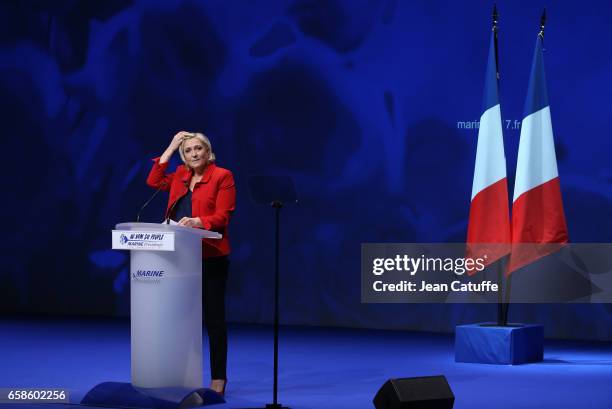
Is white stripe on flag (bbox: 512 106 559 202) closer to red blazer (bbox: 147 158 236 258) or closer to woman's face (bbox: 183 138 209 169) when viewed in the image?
red blazer (bbox: 147 158 236 258)

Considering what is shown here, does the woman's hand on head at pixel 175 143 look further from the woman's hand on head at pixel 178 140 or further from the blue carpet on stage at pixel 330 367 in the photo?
the blue carpet on stage at pixel 330 367

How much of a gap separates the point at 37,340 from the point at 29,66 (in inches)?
133

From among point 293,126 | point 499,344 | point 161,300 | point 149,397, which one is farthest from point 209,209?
point 293,126

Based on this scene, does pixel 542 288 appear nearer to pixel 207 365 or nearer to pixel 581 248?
pixel 581 248

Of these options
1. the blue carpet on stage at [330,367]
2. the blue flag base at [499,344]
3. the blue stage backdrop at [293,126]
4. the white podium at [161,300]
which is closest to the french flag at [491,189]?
the blue flag base at [499,344]

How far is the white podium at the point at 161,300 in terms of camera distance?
4.98 meters

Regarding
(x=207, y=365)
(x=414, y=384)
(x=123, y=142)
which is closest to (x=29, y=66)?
(x=123, y=142)

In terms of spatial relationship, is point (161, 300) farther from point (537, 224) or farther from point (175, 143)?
point (537, 224)

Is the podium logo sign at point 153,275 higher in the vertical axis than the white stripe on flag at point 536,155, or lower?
lower

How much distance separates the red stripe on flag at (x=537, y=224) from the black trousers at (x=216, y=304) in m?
2.52

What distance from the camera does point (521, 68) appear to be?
27.5ft

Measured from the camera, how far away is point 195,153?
538cm

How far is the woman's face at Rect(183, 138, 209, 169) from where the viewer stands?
17.6 feet

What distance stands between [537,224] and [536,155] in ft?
1.55
